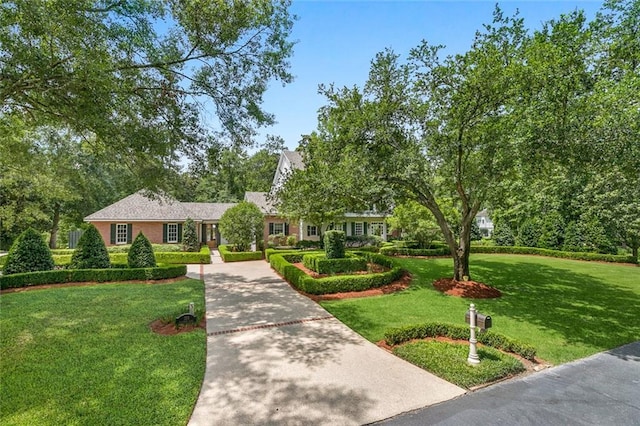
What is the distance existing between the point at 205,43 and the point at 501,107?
890 cm

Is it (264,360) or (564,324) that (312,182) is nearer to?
(264,360)

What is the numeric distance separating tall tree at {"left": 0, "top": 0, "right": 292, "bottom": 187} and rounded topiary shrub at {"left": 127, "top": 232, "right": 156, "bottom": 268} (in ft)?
16.0

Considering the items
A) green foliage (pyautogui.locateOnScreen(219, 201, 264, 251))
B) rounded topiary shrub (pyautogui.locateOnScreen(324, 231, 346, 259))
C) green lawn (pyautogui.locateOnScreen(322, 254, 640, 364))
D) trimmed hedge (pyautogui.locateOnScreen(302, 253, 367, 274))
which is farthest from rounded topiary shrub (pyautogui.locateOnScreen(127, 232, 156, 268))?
green lawn (pyautogui.locateOnScreen(322, 254, 640, 364))

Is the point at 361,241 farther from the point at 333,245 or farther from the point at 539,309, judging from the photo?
the point at 539,309

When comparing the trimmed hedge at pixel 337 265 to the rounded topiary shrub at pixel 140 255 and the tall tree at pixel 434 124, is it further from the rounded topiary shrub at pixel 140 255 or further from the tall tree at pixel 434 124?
the rounded topiary shrub at pixel 140 255

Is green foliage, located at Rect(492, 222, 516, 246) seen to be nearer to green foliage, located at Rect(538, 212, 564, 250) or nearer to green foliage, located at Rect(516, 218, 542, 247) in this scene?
green foliage, located at Rect(516, 218, 542, 247)

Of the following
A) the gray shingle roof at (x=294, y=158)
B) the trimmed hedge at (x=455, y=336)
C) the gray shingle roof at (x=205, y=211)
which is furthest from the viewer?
the gray shingle roof at (x=294, y=158)

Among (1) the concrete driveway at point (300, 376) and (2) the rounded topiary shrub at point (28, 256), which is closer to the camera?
(1) the concrete driveway at point (300, 376)

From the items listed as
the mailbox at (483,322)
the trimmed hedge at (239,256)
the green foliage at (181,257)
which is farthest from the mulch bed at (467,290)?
the green foliage at (181,257)

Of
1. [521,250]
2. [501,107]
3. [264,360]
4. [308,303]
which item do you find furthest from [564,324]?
[521,250]

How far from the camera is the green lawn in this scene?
276 inches

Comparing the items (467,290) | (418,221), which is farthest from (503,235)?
(467,290)

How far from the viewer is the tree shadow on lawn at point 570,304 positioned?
7.42 m

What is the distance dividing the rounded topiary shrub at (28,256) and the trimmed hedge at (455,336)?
43.8ft
